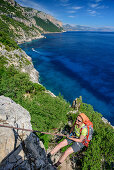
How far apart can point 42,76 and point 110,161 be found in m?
36.5

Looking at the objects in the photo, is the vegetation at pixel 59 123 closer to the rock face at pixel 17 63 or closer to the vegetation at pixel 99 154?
the vegetation at pixel 99 154

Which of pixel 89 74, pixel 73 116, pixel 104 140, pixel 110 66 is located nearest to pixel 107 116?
pixel 73 116

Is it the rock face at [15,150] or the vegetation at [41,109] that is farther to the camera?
the vegetation at [41,109]

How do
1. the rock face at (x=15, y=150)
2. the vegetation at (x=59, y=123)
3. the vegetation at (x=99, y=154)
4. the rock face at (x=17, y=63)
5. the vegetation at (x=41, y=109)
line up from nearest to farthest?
1. the rock face at (x=15, y=150)
2. the vegetation at (x=99, y=154)
3. the vegetation at (x=59, y=123)
4. the vegetation at (x=41, y=109)
5. the rock face at (x=17, y=63)

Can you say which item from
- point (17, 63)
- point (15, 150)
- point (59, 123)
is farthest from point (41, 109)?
point (17, 63)

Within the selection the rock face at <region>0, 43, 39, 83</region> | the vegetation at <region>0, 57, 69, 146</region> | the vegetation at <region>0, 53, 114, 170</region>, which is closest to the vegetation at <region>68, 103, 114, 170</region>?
the vegetation at <region>0, 53, 114, 170</region>

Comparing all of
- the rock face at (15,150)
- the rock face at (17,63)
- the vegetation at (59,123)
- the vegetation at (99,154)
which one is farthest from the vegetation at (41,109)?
the rock face at (17,63)

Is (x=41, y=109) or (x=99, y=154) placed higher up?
(x=41, y=109)

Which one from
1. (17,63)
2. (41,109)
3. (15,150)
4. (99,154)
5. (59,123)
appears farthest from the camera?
(17,63)

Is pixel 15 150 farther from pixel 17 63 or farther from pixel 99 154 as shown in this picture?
pixel 17 63

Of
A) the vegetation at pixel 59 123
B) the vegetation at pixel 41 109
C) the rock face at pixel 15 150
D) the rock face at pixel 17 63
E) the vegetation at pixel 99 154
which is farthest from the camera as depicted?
the rock face at pixel 17 63

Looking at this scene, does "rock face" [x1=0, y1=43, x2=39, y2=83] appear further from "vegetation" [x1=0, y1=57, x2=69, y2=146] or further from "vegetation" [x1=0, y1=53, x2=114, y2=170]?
"vegetation" [x1=0, y1=53, x2=114, y2=170]

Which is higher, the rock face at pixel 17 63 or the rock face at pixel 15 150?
the rock face at pixel 17 63

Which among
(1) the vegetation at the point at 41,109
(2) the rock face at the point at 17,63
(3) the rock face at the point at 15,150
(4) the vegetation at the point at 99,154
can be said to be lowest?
(4) the vegetation at the point at 99,154
